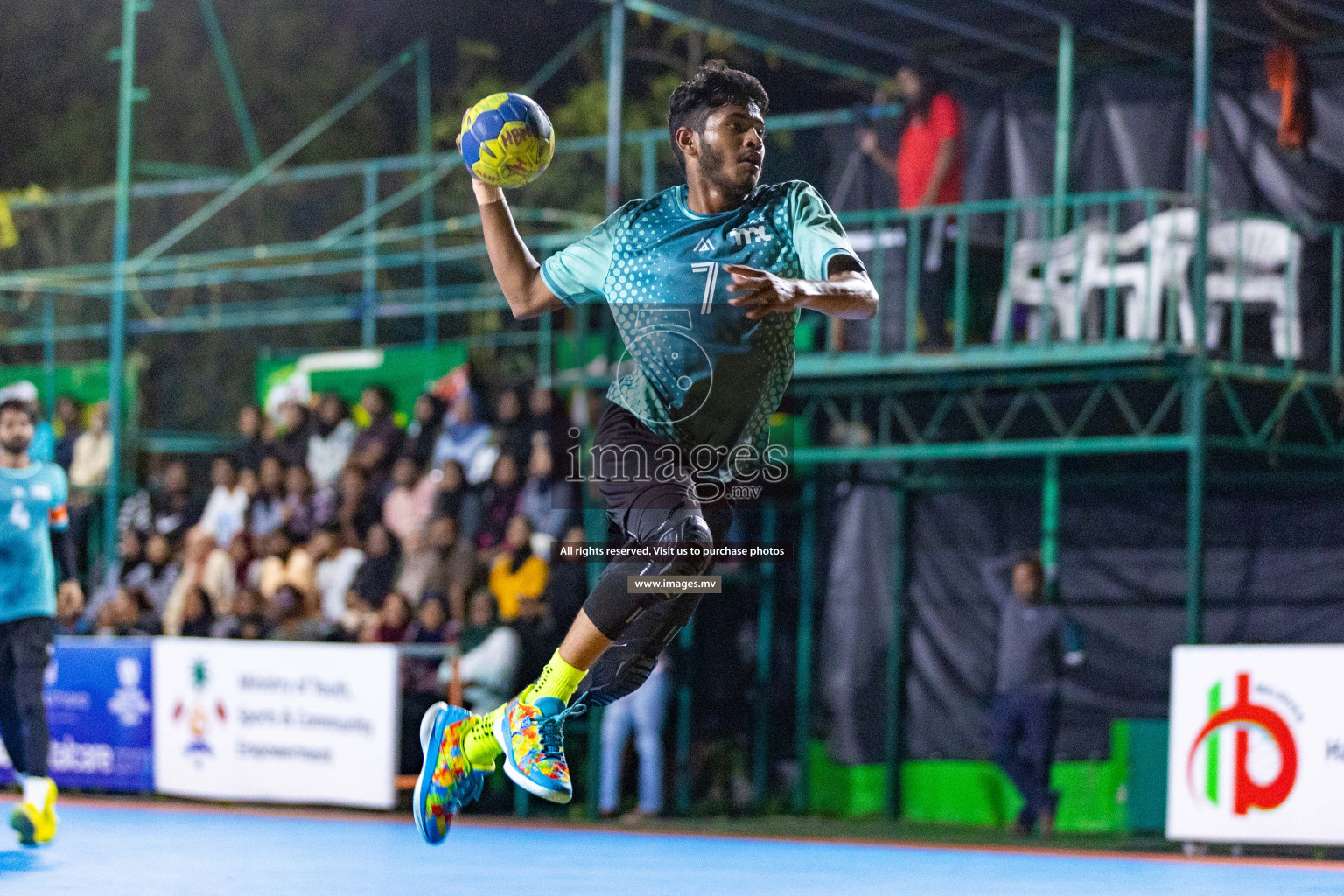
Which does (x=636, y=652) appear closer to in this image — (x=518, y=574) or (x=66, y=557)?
(x=66, y=557)

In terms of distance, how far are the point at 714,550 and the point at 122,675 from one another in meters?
9.04

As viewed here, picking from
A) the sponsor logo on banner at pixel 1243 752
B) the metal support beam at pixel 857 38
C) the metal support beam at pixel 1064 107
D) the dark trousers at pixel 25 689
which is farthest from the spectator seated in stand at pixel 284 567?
the sponsor logo on banner at pixel 1243 752

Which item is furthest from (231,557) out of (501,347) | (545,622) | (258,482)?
(501,347)

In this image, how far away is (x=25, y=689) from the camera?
9.21 m

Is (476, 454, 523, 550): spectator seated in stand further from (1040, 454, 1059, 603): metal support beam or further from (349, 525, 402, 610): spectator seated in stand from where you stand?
(1040, 454, 1059, 603): metal support beam

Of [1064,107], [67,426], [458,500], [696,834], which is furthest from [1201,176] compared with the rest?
[67,426]

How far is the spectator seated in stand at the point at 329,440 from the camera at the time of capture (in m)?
16.0

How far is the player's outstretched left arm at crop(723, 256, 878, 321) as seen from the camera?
502 cm

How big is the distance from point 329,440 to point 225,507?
104 cm

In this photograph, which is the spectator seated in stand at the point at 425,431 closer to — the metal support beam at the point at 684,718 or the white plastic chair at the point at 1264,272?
the metal support beam at the point at 684,718

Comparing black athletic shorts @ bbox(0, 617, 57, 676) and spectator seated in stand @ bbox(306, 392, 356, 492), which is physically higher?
spectator seated in stand @ bbox(306, 392, 356, 492)

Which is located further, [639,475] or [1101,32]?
[1101,32]

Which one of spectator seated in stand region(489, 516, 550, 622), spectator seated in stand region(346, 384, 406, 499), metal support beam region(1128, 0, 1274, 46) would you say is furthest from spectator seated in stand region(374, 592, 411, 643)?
metal support beam region(1128, 0, 1274, 46)

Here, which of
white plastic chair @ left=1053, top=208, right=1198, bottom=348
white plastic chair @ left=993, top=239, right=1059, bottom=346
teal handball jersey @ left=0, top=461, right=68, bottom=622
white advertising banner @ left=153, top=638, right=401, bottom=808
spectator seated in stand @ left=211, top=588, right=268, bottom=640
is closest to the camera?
teal handball jersey @ left=0, top=461, right=68, bottom=622
